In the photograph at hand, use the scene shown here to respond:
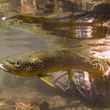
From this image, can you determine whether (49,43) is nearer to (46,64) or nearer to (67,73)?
(67,73)

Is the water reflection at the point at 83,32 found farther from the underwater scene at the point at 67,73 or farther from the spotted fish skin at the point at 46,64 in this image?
the spotted fish skin at the point at 46,64

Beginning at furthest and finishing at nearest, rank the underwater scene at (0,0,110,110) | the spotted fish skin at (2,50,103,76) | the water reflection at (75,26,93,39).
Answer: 1. the water reflection at (75,26,93,39)
2. the underwater scene at (0,0,110,110)
3. the spotted fish skin at (2,50,103,76)

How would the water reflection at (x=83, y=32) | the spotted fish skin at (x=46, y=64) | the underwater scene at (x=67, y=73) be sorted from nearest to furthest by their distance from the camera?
the spotted fish skin at (x=46, y=64)
the underwater scene at (x=67, y=73)
the water reflection at (x=83, y=32)

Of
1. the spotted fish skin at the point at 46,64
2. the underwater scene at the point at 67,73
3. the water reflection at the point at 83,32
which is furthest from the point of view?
the water reflection at the point at 83,32

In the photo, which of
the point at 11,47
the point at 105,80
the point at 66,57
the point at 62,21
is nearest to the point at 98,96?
the point at 105,80

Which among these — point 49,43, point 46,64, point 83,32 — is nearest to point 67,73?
point 83,32

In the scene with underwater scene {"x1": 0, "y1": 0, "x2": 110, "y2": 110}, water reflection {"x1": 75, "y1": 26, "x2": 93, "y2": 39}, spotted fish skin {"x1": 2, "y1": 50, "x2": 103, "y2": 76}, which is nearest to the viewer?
spotted fish skin {"x1": 2, "y1": 50, "x2": 103, "y2": 76}

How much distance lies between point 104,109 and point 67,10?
116 centimetres

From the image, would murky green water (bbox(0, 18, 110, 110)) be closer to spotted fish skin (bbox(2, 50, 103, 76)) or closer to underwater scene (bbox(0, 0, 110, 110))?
underwater scene (bbox(0, 0, 110, 110))

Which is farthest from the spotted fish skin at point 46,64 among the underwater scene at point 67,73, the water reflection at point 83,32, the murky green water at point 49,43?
the water reflection at point 83,32

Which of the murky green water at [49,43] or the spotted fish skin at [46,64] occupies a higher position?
the spotted fish skin at [46,64]

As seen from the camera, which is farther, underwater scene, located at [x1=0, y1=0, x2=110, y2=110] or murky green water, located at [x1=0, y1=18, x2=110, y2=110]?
murky green water, located at [x1=0, y1=18, x2=110, y2=110]

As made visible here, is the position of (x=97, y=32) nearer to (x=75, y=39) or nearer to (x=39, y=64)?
(x=75, y=39)

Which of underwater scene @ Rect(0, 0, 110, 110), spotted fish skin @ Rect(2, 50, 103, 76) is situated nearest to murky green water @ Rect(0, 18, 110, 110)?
underwater scene @ Rect(0, 0, 110, 110)
